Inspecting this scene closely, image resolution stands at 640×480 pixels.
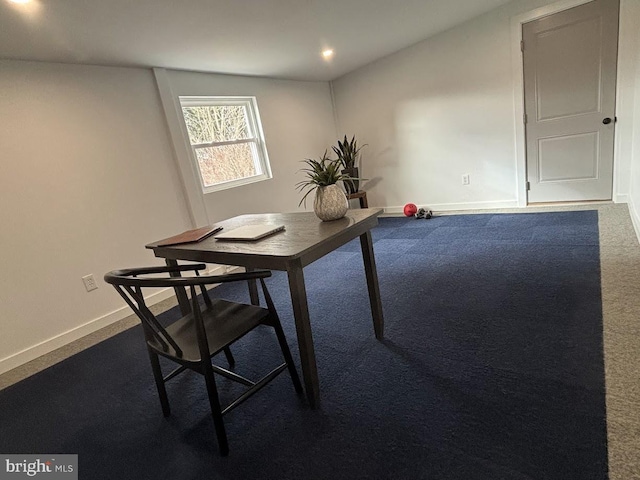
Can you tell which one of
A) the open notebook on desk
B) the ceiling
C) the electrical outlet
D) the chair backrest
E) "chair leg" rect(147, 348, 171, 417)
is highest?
the ceiling

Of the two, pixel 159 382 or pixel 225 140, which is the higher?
pixel 225 140

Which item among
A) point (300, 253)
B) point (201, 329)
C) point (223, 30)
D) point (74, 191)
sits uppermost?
point (223, 30)

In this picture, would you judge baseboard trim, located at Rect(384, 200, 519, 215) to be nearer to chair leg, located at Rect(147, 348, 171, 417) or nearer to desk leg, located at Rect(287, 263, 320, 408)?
desk leg, located at Rect(287, 263, 320, 408)

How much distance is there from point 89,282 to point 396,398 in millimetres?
2528

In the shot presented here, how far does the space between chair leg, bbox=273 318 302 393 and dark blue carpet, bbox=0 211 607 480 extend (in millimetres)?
56

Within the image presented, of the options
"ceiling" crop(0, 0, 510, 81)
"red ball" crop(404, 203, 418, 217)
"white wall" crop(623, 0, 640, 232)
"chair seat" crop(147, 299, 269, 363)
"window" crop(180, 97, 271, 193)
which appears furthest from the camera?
"red ball" crop(404, 203, 418, 217)

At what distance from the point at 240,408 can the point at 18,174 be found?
226 cm

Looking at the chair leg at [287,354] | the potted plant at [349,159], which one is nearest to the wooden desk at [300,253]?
the chair leg at [287,354]

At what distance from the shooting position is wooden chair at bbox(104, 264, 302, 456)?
4.22 feet

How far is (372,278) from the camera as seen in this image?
6.31ft

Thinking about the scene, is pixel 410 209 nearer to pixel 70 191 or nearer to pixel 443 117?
pixel 443 117
